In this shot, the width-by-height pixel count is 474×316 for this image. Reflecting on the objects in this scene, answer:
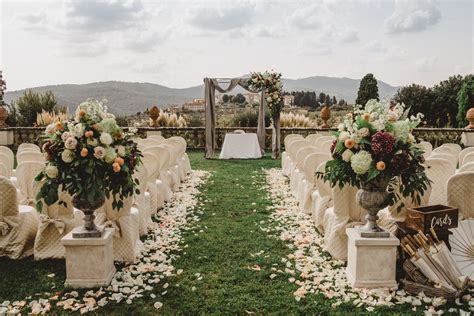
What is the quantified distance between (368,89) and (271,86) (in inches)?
364

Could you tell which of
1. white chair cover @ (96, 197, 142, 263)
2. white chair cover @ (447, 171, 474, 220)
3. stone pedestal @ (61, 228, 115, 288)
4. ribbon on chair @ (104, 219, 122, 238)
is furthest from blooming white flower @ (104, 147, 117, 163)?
white chair cover @ (447, 171, 474, 220)

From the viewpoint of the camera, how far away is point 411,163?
11.3 ft

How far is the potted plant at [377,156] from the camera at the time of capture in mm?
3340

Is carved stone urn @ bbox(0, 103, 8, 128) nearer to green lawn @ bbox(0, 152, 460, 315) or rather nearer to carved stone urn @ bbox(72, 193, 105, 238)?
green lawn @ bbox(0, 152, 460, 315)

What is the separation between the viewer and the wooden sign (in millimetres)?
3529

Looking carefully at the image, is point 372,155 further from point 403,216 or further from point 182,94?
point 182,94

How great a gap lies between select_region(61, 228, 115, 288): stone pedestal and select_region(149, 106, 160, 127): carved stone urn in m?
10.4

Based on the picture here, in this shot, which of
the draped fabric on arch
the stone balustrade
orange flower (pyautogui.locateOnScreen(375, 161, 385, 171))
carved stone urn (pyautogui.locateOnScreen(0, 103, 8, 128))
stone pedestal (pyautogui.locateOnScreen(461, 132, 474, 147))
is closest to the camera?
orange flower (pyautogui.locateOnScreen(375, 161, 385, 171))

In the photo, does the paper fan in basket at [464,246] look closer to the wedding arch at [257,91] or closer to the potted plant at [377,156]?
the potted plant at [377,156]

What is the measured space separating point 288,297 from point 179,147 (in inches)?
207

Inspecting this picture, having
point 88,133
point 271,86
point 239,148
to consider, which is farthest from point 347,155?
point 271,86

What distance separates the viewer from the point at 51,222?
4.27 metres

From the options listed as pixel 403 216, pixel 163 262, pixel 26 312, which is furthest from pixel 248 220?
pixel 26 312

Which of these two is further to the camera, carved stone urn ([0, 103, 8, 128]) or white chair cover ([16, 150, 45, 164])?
carved stone urn ([0, 103, 8, 128])
